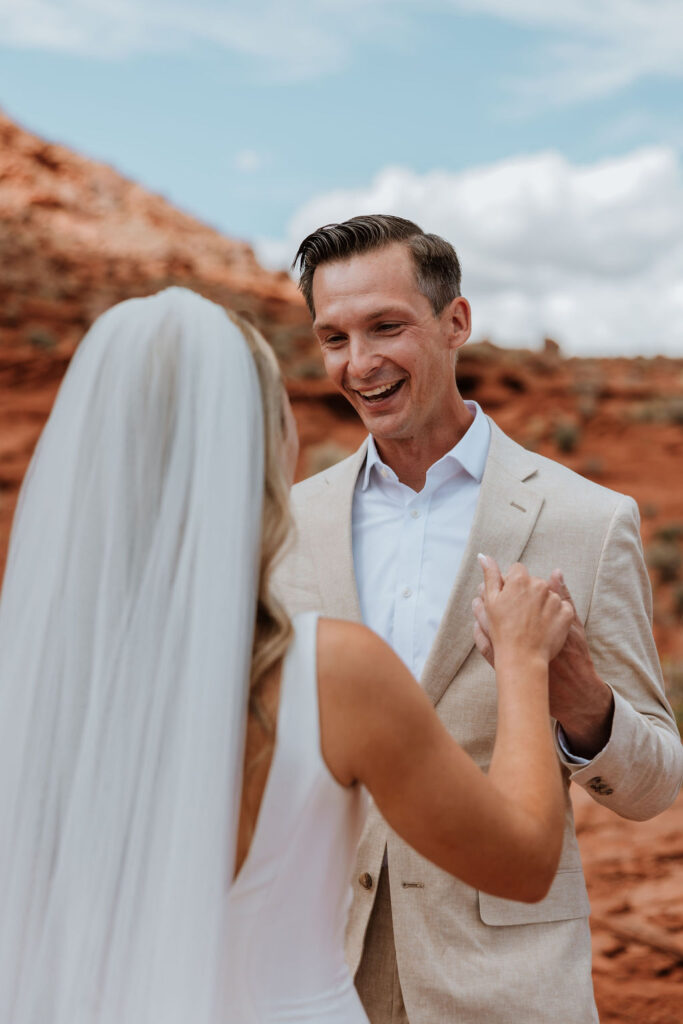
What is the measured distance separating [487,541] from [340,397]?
1745 cm

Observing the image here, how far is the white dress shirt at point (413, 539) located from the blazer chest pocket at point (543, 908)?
59 centimetres

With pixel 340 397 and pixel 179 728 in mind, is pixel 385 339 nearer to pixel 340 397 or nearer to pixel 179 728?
pixel 179 728

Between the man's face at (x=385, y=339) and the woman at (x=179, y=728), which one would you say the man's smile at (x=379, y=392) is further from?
the woman at (x=179, y=728)

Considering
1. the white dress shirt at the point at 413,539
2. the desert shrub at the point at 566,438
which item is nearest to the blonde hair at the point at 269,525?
the white dress shirt at the point at 413,539

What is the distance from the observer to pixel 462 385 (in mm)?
20797

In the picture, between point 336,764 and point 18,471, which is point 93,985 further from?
point 18,471

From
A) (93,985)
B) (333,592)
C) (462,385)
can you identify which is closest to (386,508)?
(333,592)

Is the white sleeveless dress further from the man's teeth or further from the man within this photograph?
the man's teeth

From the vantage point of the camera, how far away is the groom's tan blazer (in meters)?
2.40

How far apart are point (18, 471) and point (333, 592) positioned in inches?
552

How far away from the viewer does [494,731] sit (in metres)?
2.52

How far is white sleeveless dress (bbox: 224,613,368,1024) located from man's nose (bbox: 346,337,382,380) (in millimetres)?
1474

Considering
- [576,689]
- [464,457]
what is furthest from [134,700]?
[464,457]

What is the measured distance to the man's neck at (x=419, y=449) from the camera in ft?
10.1
